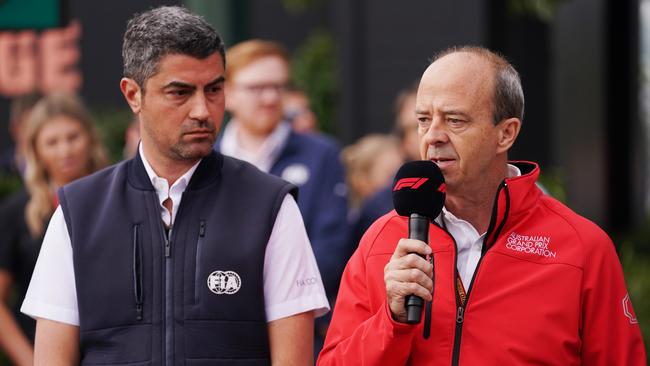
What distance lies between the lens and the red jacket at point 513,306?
3.96 m

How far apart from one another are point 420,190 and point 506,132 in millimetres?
469

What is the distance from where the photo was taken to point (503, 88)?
4.19 metres

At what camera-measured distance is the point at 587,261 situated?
405 centimetres

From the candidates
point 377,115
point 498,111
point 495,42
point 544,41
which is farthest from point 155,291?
point 544,41

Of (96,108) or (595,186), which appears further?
(96,108)

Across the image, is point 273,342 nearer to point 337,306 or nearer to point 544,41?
point 337,306

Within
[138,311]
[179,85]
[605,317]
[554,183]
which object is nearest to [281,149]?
[179,85]

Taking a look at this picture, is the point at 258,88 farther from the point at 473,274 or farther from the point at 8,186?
the point at 8,186

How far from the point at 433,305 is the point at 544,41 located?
10215mm

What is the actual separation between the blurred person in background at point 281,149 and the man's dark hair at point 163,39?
2.71 m

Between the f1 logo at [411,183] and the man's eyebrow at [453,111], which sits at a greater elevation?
the man's eyebrow at [453,111]

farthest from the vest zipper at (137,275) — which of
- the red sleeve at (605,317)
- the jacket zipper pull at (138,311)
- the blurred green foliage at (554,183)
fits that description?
the blurred green foliage at (554,183)

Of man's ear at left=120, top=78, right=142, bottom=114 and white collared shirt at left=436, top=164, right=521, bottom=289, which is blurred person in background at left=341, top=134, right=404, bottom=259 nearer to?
man's ear at left=120, top=78, right=142, bottom=114

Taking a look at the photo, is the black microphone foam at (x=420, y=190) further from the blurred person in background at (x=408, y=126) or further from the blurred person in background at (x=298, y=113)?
the blurred person in background at (x=298, y=113)
